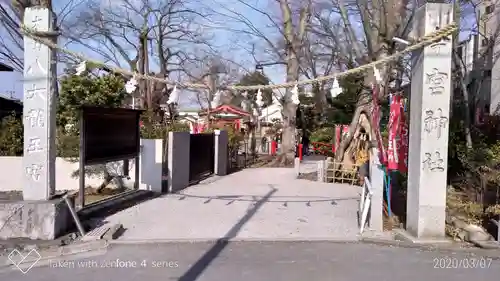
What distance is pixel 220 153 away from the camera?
19.5m

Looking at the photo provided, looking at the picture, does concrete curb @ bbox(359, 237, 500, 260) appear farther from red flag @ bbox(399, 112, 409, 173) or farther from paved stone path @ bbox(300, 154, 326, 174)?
paved stone path @ bbox(300, 154, 326, 174)

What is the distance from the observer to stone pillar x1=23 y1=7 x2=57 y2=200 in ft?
26.2

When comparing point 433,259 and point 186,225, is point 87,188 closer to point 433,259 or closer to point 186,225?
point 186,225

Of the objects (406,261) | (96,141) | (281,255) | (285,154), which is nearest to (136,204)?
(96,141)

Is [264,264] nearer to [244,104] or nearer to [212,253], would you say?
[212,253]

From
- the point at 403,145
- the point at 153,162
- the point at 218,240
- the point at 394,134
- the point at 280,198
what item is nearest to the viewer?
the point at 218,240

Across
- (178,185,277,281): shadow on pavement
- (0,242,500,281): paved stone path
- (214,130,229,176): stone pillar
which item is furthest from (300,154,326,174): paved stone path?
(0,242,500,281): paved stone path

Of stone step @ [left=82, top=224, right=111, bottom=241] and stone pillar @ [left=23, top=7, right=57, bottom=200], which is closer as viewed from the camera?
stone step @ [left=82, top=224, right=111, bottom=241]

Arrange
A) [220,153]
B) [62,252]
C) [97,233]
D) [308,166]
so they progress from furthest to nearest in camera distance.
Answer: [308,166]
[220,153]
[97,233]
[62,252]

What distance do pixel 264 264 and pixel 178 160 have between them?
27.0 feet

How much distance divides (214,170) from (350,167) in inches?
223

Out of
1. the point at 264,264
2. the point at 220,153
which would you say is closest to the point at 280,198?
the point at 264,264

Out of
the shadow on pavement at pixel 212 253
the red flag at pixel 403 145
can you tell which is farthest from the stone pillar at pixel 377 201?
the shadow on pavement at pixel 212 253

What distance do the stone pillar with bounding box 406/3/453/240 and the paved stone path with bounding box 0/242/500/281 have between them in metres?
0.67
